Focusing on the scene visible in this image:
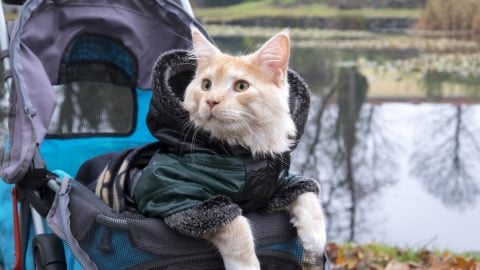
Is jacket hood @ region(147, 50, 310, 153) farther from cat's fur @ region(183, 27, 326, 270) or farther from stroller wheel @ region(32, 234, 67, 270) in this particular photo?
stroller wheel @ region(32, 234, 67, 270)

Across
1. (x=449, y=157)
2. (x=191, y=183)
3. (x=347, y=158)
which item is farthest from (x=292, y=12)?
(x=191, y=183)

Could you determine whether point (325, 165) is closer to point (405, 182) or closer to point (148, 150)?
point (405, 182)

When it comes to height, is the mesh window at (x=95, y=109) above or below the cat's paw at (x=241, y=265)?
above

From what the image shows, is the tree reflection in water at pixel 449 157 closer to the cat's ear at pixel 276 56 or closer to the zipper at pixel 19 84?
the cat's ear at pixel 276 56

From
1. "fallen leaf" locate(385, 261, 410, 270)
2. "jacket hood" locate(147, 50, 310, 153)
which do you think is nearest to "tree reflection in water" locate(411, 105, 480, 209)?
"fallen leaf" locate(385, 261, 410, 270)

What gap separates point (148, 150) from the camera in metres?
2.32

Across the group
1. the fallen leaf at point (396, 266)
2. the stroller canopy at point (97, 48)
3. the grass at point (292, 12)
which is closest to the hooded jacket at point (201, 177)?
the stroller canopy at point (97, 48)

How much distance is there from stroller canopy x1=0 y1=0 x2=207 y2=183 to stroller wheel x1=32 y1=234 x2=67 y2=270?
54 cm

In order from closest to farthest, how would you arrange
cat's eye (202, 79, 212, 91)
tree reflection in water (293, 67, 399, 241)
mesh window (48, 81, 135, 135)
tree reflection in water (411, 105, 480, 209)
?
cat's eye (202, 79, 212, 91) → mesh window (48, 81, 135, 135) → tree reflection in water (293, 67, 399, 241) → tree reflection in water (411, 105, 480, 209)

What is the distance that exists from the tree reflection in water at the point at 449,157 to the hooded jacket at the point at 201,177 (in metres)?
3.04

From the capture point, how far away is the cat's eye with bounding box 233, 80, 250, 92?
193 cm

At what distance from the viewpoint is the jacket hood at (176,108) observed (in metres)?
1.98

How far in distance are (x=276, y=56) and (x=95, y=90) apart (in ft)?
4.74

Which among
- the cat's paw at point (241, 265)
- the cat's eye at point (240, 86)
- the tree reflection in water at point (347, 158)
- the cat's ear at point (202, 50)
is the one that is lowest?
the tree reflection in water at point (347, 158)
